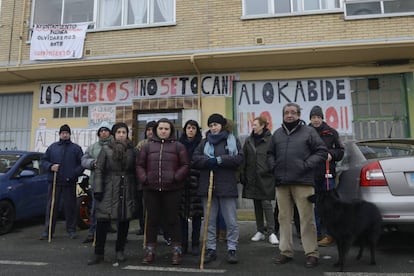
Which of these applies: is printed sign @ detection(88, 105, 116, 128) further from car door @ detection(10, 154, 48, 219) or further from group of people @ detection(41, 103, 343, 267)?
group of people @ detection(41, 103, 343, 267)

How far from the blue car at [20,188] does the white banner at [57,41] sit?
11.5 ft

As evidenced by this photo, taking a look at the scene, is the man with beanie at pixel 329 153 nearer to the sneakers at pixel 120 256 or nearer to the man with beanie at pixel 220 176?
the man with beanie at pixel 220 176

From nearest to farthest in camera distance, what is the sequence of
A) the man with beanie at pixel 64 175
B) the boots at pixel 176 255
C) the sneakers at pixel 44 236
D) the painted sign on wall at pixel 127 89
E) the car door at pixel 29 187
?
the boots at pixel 176 255 → the sneakers at pixel 44 236 → the man with beanie at pixel 64 175 → the car door at pixel 29 187 → the painted sign on wall at pixel 127 89

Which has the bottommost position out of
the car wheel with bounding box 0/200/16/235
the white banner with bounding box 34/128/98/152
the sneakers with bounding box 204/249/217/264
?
the sneakers with bounding box 204/249/217/264

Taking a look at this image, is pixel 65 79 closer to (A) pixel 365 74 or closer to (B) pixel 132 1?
(B) pixel 132 1

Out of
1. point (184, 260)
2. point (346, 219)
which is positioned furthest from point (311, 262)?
point (184, 260)

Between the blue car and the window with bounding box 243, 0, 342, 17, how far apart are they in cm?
623

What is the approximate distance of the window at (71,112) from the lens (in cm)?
1114

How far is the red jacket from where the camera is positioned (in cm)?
482

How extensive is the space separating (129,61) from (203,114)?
2.33 m

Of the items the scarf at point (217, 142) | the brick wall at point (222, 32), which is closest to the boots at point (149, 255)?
the scarf at point (217, 142)

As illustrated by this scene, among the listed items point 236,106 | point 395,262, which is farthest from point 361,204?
point 236,106

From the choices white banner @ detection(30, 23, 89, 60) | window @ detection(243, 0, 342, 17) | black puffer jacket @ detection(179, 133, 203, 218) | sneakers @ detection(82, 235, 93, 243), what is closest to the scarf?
black puffer jacket @ detection(179, 133, 203, 218)

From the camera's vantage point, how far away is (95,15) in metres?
10.9
